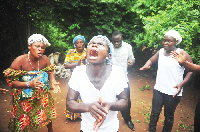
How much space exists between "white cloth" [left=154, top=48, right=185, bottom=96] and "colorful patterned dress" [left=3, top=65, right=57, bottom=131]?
2.30m

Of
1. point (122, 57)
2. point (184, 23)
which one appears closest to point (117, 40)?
point (122, 57)

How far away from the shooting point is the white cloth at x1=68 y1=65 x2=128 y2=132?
1.70 metres

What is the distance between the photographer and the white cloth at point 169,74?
2918 millimetres

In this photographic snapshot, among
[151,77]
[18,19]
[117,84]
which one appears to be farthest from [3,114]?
[151,77]

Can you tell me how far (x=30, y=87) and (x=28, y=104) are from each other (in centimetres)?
36

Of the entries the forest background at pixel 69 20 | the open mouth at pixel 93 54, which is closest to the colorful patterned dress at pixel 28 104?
the open mouth at pixel 93 54

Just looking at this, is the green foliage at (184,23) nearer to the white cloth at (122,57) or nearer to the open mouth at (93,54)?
the white cloth at (122,57)

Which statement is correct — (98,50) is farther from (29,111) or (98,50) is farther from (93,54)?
(29,111)

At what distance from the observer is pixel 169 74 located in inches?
117

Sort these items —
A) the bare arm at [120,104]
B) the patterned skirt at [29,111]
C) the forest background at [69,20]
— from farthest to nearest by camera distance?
the forest background at [69,20]
the patterned skirt at [29,111]
the bare arm at [120,104]

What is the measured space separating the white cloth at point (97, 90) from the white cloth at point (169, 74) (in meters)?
1.61

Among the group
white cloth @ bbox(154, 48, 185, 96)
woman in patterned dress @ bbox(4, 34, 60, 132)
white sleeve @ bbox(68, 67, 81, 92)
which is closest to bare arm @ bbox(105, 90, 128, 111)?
white sleeve @ bbox(68, 67, 81, 92)

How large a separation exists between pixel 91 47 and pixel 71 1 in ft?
22.1

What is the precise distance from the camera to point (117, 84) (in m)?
1.76
